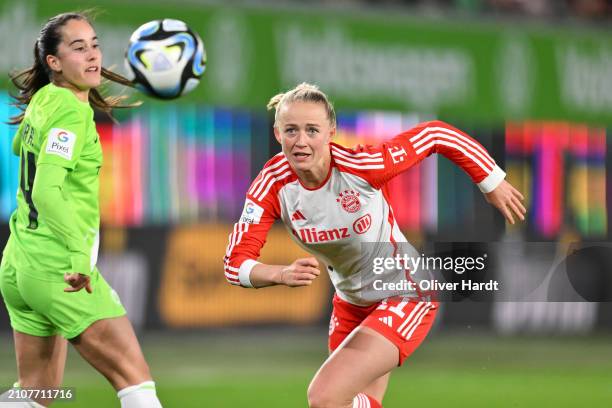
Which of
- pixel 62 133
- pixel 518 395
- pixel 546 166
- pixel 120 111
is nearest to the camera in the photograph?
pixel 62 133

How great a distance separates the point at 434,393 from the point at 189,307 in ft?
11.3

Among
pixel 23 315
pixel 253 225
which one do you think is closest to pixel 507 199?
Result: pixel 253 225

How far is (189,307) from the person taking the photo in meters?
11.8

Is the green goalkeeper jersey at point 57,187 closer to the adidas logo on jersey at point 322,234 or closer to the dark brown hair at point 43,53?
the dark brown hair at point 43,53

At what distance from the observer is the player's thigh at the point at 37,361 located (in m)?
5.15

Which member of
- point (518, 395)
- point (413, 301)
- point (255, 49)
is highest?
point (255, 49)

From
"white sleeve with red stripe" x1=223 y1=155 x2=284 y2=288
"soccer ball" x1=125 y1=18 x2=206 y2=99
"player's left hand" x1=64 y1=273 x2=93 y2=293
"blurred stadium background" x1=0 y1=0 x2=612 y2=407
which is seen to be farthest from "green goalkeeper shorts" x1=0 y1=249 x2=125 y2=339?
"blurred stadium background" x1=0 y1=0 x2=612 y2=407

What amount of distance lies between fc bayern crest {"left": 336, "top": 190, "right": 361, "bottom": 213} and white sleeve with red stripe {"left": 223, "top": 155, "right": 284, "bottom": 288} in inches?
10.0

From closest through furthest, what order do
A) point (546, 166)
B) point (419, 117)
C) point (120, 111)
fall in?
Answer: 1. point (120, 111)
2. point (419, 117)
3. point (546, 166)

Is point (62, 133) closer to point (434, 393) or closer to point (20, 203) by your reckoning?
point (20, 203)

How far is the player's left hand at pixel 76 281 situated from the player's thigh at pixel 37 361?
41cm

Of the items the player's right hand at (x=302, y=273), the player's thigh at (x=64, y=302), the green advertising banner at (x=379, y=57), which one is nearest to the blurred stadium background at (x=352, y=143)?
the green advertising banner at (x=379, y=57)

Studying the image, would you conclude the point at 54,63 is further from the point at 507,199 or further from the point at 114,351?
the point at 507,199

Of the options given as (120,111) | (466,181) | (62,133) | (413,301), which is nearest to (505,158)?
(466,181)
